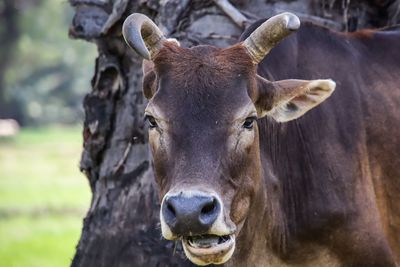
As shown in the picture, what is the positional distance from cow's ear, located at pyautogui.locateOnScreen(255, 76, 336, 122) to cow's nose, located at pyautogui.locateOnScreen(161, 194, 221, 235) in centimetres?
96

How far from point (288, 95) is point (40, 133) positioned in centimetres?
4387

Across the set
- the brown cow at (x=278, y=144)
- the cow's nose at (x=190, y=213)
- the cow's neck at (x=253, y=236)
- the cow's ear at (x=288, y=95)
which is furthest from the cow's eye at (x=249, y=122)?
the cow's nose at (x=190, y=213)

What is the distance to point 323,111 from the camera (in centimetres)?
806

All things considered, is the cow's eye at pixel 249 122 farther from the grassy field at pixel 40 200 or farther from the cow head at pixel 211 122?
the grassy field at pixel 40 200

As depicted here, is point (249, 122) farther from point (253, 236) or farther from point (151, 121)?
point (253, 236)

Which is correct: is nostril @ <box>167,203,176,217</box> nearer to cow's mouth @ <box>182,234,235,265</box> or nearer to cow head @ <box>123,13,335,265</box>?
cow head @ <box>123,13,335,265</box>

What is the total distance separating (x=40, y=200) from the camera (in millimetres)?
27125

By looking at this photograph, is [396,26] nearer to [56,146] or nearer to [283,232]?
[283,232]

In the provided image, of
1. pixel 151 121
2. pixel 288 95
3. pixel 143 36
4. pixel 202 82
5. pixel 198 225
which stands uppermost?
pixel 143 36

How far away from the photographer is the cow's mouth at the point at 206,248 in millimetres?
6922

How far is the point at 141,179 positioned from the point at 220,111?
2170 mm

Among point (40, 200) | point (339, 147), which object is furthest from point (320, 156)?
point (40, 200)

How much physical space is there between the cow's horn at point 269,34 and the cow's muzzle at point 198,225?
109cm

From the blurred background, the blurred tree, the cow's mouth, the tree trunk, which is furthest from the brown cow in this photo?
the blurred tree
